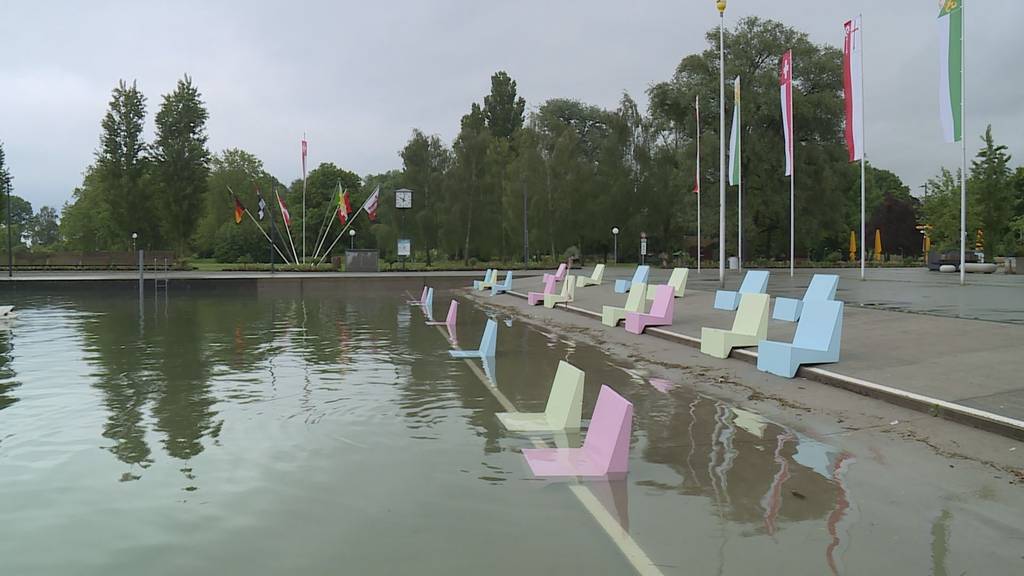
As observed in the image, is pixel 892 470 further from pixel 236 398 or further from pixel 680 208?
pixel 680 208

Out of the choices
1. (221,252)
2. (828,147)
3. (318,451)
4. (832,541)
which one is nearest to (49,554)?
(318,451)

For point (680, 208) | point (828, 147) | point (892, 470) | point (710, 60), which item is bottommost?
point (892, 470)

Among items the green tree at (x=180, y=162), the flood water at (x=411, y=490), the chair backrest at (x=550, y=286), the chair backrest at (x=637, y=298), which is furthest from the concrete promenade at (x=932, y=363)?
the green tree at (x=180, y=162)

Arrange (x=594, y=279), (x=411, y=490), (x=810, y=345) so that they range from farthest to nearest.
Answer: (x=594, y=279), (x=810, y=345), (x=411, y=490)

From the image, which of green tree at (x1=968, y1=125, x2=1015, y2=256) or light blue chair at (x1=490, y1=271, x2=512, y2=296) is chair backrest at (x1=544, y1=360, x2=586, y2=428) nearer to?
light blue chair at (x1=490, y1=271, x2=512, y2=296)

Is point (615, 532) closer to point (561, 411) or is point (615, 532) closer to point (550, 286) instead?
point (561, 411)

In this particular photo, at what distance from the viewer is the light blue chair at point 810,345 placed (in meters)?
10.5

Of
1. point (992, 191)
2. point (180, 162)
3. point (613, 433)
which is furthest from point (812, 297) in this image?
point (180, 162)

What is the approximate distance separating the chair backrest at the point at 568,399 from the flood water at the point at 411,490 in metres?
0.46

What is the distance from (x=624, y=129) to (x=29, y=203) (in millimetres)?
178614

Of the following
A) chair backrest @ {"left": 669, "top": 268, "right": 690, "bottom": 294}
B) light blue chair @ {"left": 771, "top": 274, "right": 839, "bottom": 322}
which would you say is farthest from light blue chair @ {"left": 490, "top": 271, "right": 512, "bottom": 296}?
light blue chair @ {"left": 771, "top": 274, "right": 839, "bottom": 322}

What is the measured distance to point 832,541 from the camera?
4.58 meters

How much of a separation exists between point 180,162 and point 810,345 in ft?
229

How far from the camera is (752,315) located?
12.8 m
